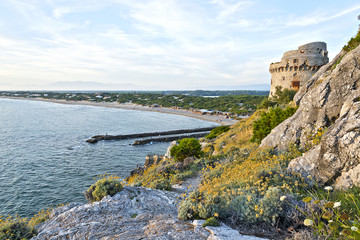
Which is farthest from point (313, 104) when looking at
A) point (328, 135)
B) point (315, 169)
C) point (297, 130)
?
point (315, 169)

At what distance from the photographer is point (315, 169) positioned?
231 inches

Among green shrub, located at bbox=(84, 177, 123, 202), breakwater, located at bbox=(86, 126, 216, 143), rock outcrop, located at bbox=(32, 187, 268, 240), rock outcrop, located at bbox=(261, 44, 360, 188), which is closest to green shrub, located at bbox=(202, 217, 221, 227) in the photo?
rock outcrop, located at bbox=(32, 187, 268, 240)

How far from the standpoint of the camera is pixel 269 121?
1400cm

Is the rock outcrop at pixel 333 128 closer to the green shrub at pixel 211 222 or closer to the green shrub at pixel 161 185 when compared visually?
the green shrub at pixel 211 222

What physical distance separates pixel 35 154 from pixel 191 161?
1021 inches

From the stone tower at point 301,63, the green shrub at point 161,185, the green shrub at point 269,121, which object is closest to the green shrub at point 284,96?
the stone tower at point 301,63

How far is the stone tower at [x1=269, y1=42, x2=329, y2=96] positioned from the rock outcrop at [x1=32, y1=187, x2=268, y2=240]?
26.3 m

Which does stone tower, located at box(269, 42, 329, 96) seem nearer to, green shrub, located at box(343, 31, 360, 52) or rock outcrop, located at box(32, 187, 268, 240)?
green shrub, located at box(343, 31, 360, 52)

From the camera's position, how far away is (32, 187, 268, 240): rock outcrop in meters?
4.24

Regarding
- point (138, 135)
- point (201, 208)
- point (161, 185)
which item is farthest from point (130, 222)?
point (138, 135)

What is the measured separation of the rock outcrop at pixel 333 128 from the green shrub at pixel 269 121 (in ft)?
10.9

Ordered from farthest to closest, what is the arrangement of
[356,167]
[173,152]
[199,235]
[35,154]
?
[35,154] < [173,152] < [356,167] < [199,235]

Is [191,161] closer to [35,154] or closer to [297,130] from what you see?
[297,130]

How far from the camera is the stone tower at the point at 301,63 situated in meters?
24.7
